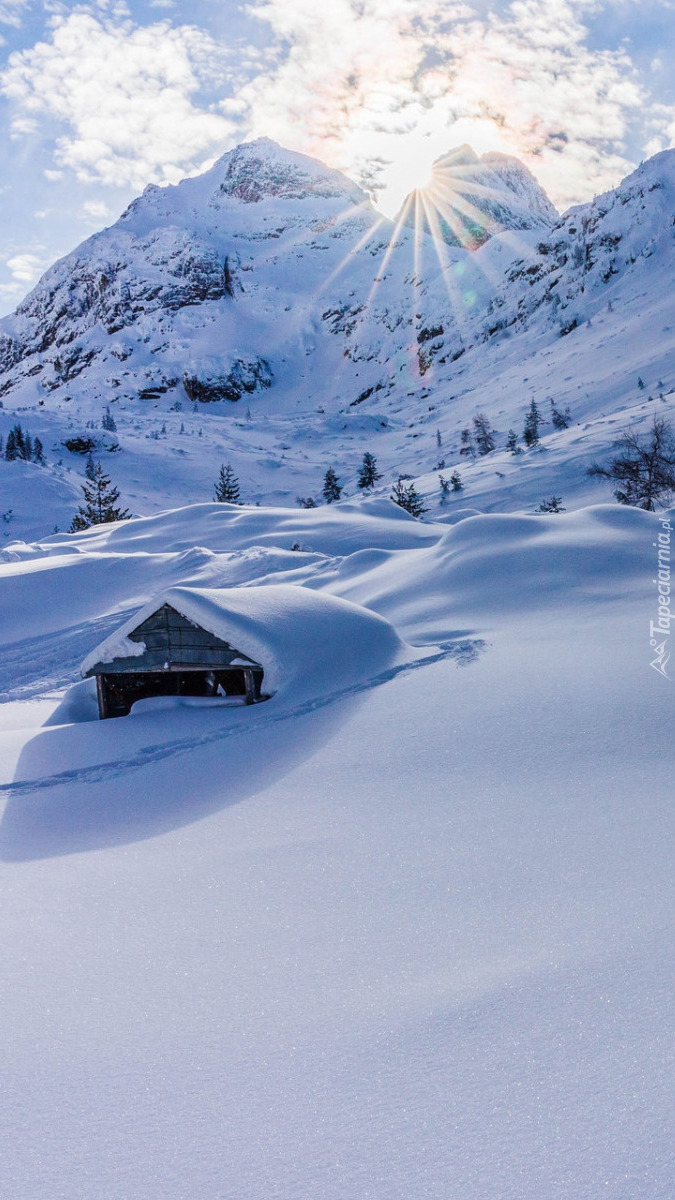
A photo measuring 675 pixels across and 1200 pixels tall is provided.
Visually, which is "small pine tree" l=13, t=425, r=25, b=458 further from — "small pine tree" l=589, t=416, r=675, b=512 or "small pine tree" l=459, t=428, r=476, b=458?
"small pine tree" l=589, t=416, r=675, b=512

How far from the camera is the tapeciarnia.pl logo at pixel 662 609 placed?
17.2 feet


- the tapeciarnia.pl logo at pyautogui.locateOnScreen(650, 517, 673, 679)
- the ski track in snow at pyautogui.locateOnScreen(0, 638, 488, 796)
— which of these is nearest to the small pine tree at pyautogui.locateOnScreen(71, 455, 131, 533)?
the tapeciarnia.pl logo at pyautogui.locateOnScreen(650, 517, 673, 679)

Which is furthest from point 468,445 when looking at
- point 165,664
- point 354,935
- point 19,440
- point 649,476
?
point 354,935

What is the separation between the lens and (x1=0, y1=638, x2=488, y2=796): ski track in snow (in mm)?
4461

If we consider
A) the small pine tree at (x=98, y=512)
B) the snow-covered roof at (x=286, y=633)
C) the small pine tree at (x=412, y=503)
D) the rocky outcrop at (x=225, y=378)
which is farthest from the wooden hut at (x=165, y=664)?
the rocky outcrop at (x=225, y=378)

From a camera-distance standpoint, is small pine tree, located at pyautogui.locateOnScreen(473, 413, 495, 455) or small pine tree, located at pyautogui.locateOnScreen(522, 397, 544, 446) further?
small pine tree, located at pyautogui.locateOnScreen(473, 413, 495, 455)

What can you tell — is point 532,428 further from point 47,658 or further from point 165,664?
point 165,664

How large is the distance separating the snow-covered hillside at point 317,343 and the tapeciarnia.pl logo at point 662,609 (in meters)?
8.15

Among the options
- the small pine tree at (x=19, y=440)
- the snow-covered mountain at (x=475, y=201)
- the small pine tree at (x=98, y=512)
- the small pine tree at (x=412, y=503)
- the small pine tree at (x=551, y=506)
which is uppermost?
the snow-covered mountain at (x=475, y=201)

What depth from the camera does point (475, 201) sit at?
13675cm

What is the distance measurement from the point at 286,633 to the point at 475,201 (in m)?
157

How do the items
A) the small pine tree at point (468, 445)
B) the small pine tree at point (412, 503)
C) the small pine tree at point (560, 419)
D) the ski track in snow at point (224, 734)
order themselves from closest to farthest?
the ski track in snow at point (224, 734) < the small pine tree at point (412, 503) < the small pine tree at point (560, 419) < the small pine tree at point (468, 445)

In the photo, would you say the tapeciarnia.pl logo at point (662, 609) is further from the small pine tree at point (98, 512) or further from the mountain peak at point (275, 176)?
the mountain peak at point (275, 176)

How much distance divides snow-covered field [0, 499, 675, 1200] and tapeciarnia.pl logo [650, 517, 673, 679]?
0.17 meters
